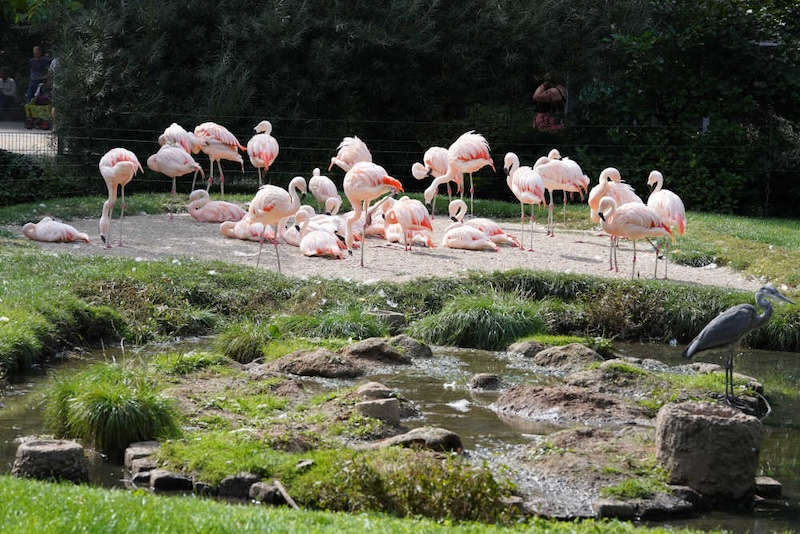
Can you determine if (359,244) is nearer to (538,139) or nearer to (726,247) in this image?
(726,247)

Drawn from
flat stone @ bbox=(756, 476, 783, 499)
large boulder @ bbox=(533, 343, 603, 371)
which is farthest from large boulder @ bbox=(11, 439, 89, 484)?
large boulder @ bbox=(533, 343, 603, 371)

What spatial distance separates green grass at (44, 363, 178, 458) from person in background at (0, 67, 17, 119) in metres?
22.7

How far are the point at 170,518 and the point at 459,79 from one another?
16173 millimetres

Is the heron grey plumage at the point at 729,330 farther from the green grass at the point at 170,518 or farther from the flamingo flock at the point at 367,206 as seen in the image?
the flamingo flock at the point at 367,206

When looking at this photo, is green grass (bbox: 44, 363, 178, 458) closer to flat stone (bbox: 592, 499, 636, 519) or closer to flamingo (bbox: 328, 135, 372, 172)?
flat stone (bbox: 592, 499, 636, 519)

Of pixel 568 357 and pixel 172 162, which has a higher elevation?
pixel 172 162

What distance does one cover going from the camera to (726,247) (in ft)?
44.8

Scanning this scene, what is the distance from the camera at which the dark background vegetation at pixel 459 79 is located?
18672 millimetres

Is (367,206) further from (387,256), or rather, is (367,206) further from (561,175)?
(561,175)

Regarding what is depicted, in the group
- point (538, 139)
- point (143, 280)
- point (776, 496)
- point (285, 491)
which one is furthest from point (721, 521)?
point (538, 139)

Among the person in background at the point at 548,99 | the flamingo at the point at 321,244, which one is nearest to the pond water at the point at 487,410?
the flamingo at the point at 321,244

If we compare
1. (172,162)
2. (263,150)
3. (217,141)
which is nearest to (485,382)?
(172,162)

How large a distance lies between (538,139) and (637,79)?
2.03 m

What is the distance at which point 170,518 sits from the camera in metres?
4.67
